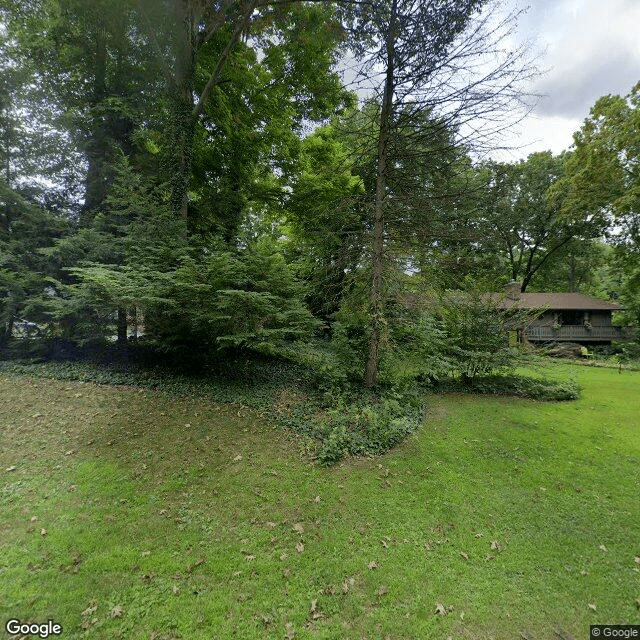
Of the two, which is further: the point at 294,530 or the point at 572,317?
the point at 572,317

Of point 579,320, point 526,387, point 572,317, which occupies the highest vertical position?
point 572,317

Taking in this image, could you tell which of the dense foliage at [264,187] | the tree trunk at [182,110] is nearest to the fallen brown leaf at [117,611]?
the dense foliage at [264,187]

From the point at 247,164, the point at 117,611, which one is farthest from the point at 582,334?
the point at 117,611

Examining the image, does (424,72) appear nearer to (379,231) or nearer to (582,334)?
(379,231)

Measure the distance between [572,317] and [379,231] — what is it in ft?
77.6

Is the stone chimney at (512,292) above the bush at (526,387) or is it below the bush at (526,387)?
above

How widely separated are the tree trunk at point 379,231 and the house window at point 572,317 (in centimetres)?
2269

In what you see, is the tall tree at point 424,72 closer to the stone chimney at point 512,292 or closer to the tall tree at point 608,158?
the stone chimney at point 512,292

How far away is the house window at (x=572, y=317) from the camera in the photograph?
22.8 meters

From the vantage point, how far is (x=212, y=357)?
8125 mm

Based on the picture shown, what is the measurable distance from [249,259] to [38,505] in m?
5.14

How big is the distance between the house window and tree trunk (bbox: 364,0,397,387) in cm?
2269

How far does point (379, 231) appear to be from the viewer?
6875mm

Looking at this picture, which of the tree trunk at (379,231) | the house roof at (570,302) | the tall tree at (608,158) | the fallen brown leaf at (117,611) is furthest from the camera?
the house roof at (570,302)
